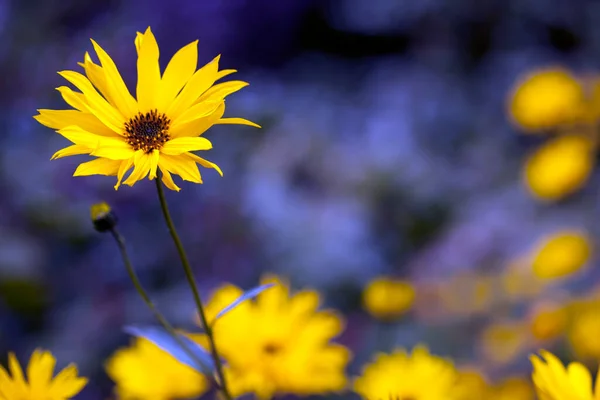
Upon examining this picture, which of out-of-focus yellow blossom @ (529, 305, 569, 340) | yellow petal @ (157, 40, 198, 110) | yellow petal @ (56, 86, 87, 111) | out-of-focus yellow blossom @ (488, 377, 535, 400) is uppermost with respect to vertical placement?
out-of-focus yellow blossom @ (529, 305, 569, 340)

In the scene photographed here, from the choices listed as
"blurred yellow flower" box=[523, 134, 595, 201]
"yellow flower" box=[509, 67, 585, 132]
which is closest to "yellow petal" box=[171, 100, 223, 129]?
"blurred yellow flower" box=[523, 134, 595, 201]

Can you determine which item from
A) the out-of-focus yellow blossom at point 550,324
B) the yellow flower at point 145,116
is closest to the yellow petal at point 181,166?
the yellow flower at point 145,116

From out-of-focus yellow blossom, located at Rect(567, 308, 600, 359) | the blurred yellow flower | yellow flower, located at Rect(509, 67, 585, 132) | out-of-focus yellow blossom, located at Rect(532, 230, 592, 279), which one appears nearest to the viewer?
out-of-focus yellow blossom, located at Rect(567, 308, 600, 359)

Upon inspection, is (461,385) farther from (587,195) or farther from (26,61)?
(26,61)

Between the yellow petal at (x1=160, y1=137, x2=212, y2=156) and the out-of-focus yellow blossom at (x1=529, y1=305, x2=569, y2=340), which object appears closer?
the yellow petal at (x1=160, y1=137, x2=212, y2=156)

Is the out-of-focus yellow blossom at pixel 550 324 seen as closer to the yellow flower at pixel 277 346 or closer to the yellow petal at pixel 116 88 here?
the yellow flower at pixel 277 346

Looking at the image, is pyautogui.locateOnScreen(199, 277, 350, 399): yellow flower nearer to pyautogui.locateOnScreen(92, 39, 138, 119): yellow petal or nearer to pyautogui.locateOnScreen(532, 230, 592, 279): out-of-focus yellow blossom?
pyautogui.locateOnScreen(92, 39, 138, 119): yellow petal
